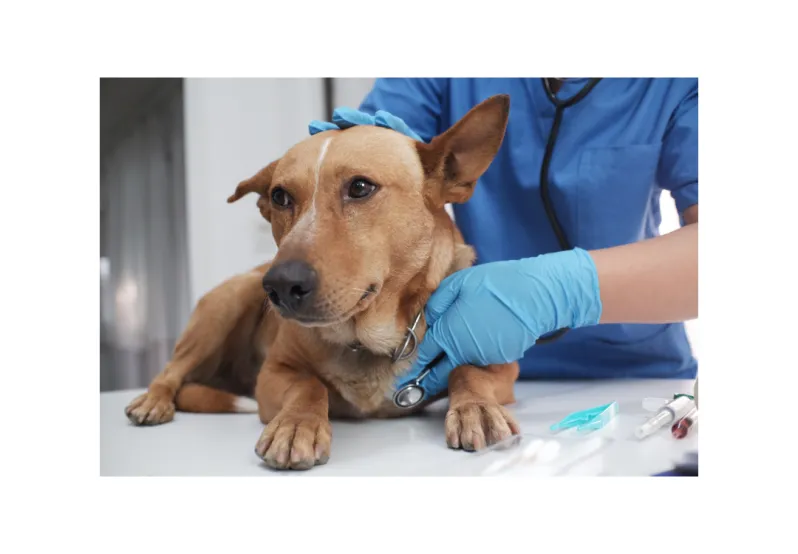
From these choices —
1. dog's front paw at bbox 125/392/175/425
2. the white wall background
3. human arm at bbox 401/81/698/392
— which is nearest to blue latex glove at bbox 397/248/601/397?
human arm at bbox 401/81/698/392

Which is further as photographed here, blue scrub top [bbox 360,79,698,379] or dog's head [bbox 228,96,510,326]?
blue scrub top [bbox 360,79,698,379]

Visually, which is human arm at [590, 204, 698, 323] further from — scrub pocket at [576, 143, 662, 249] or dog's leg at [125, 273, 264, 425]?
dog's leg at [125, 273, 264, 425]

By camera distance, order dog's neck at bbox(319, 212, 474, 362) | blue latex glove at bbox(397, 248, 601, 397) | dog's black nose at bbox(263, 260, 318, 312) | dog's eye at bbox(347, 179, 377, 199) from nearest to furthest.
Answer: dog's black nose at bbox(263, 260, 318, 312), dog's eye at bbox(347, 179, 377, 199), dog's neck at bbox(319, 212, 474, 362), blue latex glove at bbox(397, 248, 601, 397)

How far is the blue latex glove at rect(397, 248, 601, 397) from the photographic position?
162 centimetres

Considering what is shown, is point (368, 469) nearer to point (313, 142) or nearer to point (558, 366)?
point (313, 142)

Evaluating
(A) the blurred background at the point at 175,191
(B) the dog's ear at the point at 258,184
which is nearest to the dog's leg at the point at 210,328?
(A) the blurred background at the point at 175,191

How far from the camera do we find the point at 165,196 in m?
1.69

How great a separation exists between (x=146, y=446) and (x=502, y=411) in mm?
865

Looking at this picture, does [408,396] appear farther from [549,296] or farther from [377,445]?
[549,296]

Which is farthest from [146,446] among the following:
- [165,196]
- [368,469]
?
[165,196]

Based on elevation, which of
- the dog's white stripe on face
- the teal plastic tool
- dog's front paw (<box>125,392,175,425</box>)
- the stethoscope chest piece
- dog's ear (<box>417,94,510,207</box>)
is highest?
dog's ear (<box>417,94,510,207</box>)

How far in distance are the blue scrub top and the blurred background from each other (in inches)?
5.7

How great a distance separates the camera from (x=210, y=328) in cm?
208

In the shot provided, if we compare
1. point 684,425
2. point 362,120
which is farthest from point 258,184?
point 684,425
